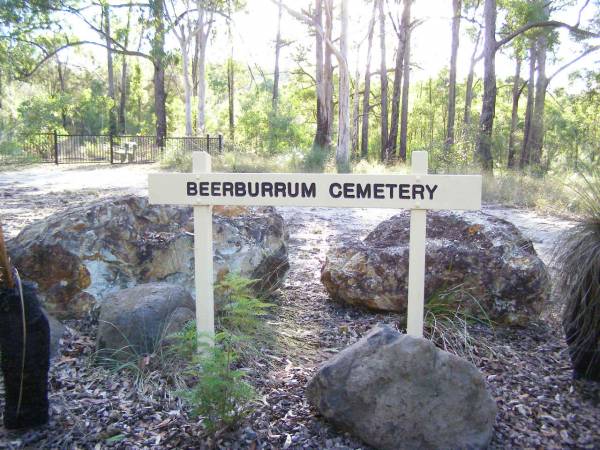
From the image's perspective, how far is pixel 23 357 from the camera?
2.59 m

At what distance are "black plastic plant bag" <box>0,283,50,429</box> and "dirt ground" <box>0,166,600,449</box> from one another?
105 mm

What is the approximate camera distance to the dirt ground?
2.64 meters

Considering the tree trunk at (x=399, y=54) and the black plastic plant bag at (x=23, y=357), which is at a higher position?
the tree trunk at (x=399, y=54)

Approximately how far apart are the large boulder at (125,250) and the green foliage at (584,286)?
7.27 feet

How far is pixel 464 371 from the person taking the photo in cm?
272

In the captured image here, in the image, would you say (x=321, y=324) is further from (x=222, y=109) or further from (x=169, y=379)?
(x=222, y=109)

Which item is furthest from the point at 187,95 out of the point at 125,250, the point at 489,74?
the point at 125,250

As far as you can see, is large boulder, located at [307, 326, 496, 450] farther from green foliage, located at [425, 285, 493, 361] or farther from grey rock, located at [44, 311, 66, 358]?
grey rock, located at [44, 311, 66, 358]

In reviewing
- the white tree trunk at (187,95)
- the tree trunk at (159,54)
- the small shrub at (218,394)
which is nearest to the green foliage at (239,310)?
the small shrub at (218,394)

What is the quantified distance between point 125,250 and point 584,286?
3.13 meters

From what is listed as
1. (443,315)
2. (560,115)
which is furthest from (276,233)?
(560,115)

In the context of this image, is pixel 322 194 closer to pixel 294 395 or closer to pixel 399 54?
pixel 294 395

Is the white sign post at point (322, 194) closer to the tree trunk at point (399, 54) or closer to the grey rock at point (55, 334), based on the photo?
the grey rock at point (55, 334)

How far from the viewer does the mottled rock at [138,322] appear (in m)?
3.31
